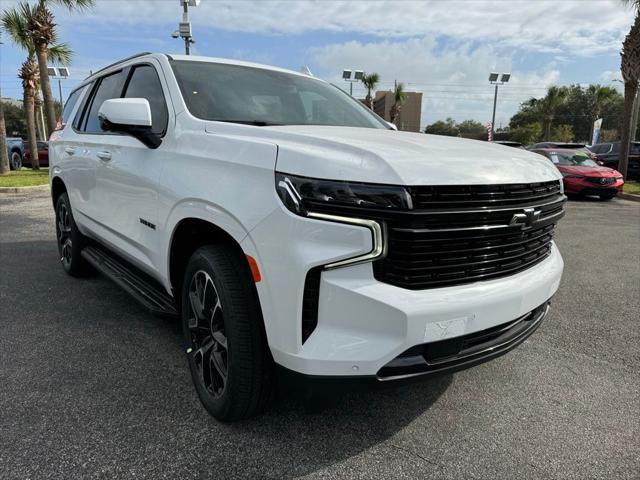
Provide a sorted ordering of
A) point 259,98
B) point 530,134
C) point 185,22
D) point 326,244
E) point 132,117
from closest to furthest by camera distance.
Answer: point 326,244 < point 132,117 < point 259,98 < point 185,22 < point 530,134

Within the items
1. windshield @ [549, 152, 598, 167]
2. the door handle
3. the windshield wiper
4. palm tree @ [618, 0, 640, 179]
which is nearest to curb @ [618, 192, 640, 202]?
windshield @ [549, 152, 598, 167]

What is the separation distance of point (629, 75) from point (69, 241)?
18940 millimetres

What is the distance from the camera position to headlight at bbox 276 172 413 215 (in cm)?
185

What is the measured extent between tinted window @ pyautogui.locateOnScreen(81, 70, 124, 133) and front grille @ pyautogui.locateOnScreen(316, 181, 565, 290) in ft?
9.37

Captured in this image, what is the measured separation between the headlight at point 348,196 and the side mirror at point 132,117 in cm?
132

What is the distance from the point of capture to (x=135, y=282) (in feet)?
11.2

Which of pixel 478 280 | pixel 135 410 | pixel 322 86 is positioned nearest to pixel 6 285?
pixel 135 410

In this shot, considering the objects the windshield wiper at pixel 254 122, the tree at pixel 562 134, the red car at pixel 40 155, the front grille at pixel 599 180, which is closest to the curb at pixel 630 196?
the front grille at pixel 599 180

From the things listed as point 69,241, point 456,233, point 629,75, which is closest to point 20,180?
point 69,241

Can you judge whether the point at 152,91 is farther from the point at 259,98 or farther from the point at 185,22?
the point at 185,22

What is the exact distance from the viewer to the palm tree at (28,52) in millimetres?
18605

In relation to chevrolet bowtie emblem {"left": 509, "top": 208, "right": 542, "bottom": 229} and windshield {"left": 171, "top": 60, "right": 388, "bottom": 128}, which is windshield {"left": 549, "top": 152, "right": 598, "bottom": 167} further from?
chevrolet bowtie emblem {"left": 509, "top": 208, "right": 542, "bottom": 229}

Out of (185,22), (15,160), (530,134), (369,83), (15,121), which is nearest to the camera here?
(185,22)

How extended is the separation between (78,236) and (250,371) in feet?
10.8
